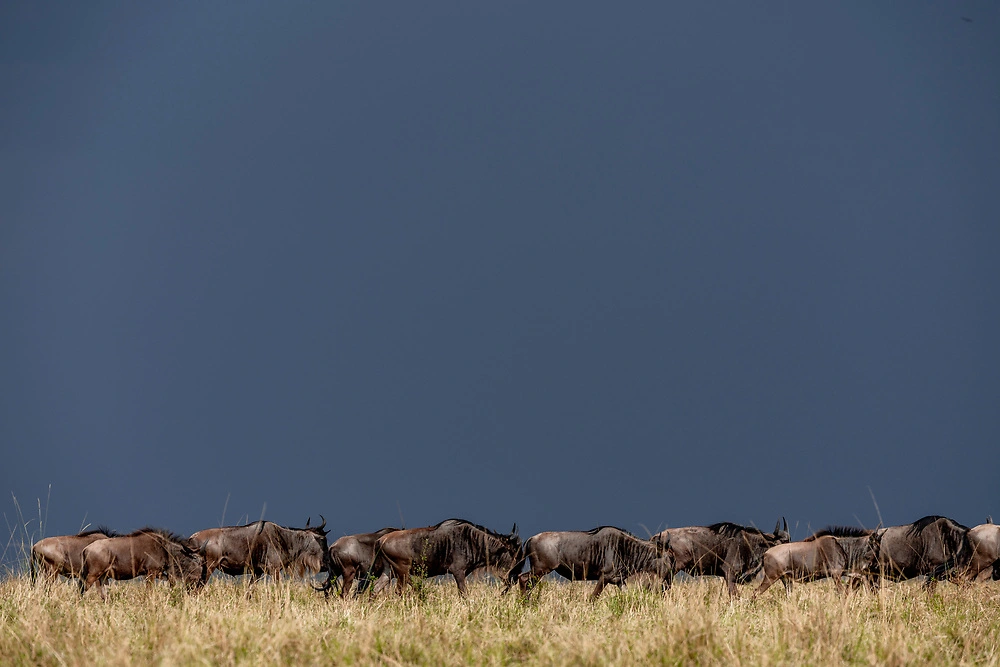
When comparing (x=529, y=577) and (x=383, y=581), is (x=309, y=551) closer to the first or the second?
(x=383, y=581)

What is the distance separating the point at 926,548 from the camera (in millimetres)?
13633

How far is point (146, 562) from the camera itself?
47.1 ft

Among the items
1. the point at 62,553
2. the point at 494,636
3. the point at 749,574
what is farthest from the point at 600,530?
the point at 62,553

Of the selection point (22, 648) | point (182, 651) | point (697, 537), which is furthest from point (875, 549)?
point (22, 648)

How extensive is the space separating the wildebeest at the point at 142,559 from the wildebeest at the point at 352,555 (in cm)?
230

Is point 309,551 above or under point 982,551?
above

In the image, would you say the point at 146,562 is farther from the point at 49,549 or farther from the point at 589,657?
the point at 589,657

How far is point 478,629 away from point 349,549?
8.07 meters

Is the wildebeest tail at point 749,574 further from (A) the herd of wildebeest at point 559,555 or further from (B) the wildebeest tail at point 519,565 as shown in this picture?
(B) the wildebeest tail at point 519,565

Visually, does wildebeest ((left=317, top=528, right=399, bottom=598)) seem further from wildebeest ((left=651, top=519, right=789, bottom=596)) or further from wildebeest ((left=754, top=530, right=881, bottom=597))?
wildebeest ((left=754, top=530, right=881, bottom=597))

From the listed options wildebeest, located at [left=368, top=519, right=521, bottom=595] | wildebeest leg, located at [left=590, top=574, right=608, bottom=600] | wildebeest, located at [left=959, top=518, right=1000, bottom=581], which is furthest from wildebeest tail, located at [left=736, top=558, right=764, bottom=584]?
wildebeest, located at [left=368, top=519, right=521, bottom=595]

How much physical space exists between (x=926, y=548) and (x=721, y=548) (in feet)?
11.2

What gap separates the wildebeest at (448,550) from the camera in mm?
13141

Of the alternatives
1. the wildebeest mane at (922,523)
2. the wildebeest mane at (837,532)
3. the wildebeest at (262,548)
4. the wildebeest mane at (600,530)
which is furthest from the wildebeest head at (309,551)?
the wildebeest mane at (922,523)
